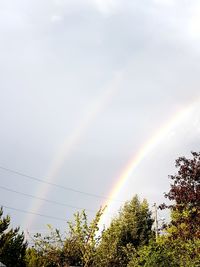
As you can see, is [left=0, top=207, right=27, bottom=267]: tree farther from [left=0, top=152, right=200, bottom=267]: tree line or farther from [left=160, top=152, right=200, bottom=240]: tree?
[left=160, top=152, right=200, bottom=240]: tree

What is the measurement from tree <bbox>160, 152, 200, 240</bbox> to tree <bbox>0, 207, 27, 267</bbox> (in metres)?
15.7

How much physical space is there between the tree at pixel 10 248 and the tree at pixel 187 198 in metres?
15.7

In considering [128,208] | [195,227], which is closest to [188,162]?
[195,227]

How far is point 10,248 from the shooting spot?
1497 inches

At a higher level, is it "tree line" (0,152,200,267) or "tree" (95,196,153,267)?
"tree" (95,196,153,267)

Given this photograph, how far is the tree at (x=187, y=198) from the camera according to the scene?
88.1ft

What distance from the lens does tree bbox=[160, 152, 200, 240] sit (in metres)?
26.8

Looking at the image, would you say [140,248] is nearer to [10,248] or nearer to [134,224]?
[10,248]

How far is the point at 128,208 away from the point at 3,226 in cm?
2165

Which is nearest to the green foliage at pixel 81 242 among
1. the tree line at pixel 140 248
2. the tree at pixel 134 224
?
the tree line at pixel 140 248

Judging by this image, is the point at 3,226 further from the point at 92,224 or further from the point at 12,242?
the point at 92,224

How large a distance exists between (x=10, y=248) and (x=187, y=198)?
1799cm

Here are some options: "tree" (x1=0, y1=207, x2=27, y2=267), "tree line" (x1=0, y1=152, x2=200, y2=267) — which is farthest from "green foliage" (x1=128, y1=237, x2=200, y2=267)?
"tree" (x1=0, y1=207, x2=27, y2=267)

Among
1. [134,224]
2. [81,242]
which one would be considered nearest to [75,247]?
[81,242]
